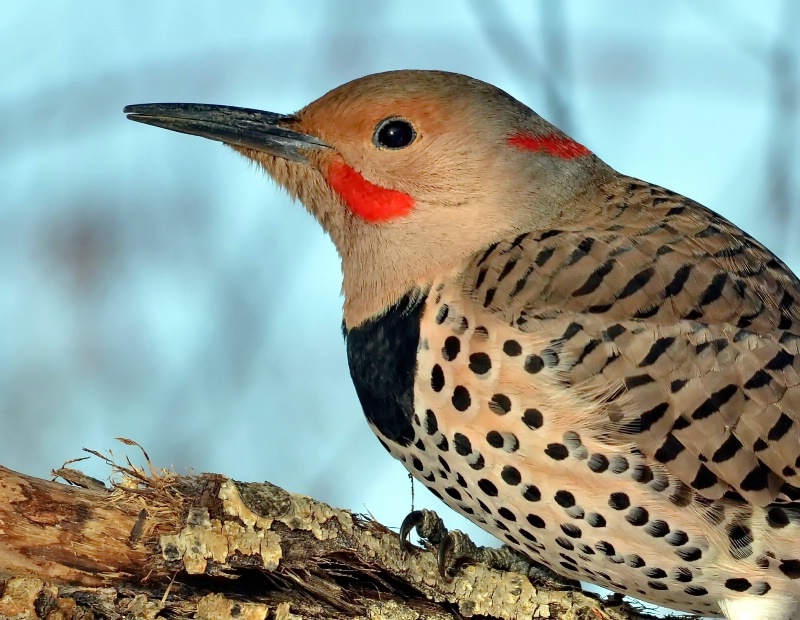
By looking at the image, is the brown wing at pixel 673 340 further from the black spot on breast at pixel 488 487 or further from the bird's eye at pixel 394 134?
the bird's eye at pixel 394 134

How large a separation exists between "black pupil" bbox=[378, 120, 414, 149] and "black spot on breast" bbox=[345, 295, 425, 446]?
550 millimetres

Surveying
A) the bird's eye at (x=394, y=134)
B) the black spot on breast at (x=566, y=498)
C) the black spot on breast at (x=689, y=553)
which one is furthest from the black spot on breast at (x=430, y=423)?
the bird's eye at (x=394, y=134)

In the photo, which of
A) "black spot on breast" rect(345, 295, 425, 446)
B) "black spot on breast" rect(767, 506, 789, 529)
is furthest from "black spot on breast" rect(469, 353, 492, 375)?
"black spot on breast" rect(767, 506, 789, 529)

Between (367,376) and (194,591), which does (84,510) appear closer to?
(194,591)

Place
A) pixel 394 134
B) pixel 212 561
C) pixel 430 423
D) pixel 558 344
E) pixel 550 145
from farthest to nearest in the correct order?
pixel 550 145 < pixel 394 134 < pixel 430 423 < pixel 558 344 < pixel 212 561

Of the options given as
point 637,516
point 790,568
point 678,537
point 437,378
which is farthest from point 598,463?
point 790,568

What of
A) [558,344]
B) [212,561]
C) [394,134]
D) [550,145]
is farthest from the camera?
[550,145]

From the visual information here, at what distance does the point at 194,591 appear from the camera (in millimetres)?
2855

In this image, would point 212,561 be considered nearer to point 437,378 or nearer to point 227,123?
point 437,378

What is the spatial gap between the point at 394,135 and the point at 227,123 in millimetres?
656

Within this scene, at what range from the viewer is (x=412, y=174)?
3.44 meters

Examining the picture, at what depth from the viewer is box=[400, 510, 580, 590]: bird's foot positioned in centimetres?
324

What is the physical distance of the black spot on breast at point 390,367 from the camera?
3.16 m

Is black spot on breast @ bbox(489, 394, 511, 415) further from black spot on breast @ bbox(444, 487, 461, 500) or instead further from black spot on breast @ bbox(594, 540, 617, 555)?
black spot on breast @ bbox(594, 540, 617, 555)
